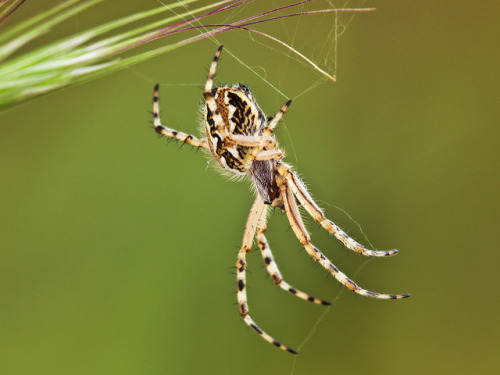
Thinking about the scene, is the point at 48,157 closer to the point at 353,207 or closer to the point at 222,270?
the point at 222,270

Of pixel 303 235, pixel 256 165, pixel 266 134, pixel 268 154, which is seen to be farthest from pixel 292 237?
pixel 266 134

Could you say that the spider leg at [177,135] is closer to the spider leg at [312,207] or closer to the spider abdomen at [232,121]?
the spider abdomen at [232,121]

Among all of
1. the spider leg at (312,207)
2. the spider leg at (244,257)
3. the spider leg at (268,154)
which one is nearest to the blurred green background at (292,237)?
the spider leg at (244,257)

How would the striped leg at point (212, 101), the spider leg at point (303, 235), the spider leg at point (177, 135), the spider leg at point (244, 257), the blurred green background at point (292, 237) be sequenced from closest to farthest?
the striped leg at point (212, 101) < the spider leg at point (177, 135) < the spider leg at point (303, 235) < the spider leg at point (244, 257) < the blurred green background at point (292, 237)

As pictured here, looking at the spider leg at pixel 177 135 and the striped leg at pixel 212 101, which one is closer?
the striped leg at pixel 212 101

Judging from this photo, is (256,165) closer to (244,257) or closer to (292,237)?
(244,257)

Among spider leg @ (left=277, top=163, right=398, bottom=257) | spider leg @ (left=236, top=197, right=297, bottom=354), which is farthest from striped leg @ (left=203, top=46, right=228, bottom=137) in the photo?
spider leg @ (left=236, top=197, right=297, bottom=354)

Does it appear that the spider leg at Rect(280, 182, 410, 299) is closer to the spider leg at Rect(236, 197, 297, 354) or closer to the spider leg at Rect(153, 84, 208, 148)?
the spider leg at Rect(236, 197, 297, 354)
